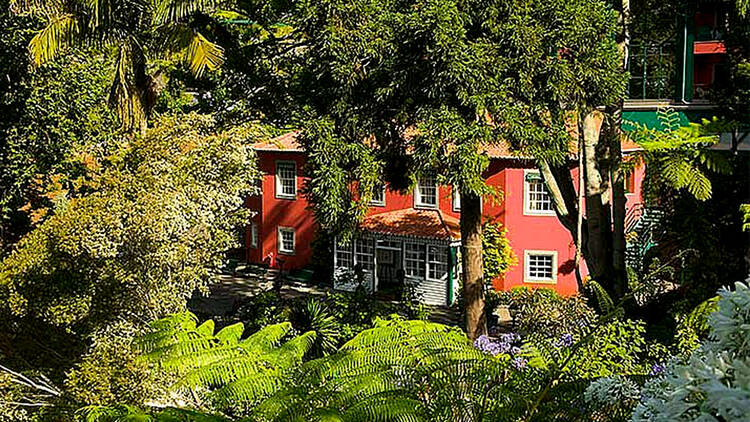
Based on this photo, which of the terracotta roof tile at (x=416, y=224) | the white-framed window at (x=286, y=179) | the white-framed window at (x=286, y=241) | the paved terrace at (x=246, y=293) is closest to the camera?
the paved terrace at (x=246, y=293)

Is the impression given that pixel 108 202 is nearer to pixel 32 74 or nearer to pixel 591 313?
pixel 32 74

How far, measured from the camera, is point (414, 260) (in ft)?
76.4

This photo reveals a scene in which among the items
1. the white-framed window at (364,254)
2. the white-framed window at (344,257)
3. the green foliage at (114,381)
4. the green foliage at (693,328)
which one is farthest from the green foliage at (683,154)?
the white-framed window at (344,257)

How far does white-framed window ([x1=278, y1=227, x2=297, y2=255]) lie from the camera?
86.7 feet

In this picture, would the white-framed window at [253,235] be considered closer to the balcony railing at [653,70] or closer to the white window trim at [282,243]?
the white window trim at [282,243]

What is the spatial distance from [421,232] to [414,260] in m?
1.05

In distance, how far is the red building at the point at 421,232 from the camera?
2130 centimetres

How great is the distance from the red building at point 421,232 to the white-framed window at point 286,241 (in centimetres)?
3

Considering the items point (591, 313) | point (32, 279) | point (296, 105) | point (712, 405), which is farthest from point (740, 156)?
point (712, 405)

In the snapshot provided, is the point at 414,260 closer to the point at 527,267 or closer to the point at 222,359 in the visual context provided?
the point at 527,267

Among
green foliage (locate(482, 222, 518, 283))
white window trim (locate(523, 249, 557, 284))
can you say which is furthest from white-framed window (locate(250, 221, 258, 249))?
white window trim (locate(523, 249, 557, 284))

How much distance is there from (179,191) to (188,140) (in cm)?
108

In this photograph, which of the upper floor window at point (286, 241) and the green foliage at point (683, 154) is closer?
the green foliage at point (683, 154)

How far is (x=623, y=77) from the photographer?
40.8 ft
